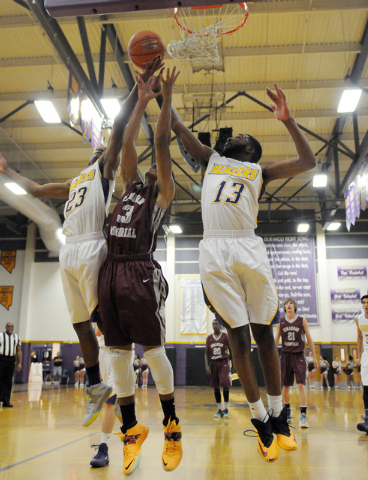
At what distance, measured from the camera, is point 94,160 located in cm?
424

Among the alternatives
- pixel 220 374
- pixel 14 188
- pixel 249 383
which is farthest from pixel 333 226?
pixel 249 383

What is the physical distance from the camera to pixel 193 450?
6.02 metres

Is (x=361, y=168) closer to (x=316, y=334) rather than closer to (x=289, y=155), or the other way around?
(x=289, y=155)

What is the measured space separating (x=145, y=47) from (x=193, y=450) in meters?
4.92

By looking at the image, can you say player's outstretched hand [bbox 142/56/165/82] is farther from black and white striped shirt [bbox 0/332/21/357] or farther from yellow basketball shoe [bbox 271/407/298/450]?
black and white striped shirt [bbox 0/332/21/357]

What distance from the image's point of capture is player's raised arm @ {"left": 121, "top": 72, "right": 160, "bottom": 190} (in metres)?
3.54

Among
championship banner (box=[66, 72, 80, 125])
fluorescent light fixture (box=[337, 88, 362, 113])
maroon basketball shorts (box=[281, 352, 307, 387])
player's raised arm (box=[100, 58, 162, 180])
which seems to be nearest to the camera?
player's raised arm (box=[100, 58, 162, 180])

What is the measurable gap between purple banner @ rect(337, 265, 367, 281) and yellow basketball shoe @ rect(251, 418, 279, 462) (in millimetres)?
17920

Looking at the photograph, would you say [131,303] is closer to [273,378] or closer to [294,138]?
[273,378]

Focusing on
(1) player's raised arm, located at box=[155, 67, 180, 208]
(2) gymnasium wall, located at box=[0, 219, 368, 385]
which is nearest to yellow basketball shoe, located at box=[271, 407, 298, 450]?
(1) player's raised arm, located at box=[155, 67, 180, 208]

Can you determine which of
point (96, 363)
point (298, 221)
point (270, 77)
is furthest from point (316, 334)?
point (96, 363)

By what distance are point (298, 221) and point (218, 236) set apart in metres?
17.7

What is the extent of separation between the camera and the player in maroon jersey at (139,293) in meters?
3.33

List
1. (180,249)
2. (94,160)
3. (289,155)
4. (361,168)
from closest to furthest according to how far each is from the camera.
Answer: (94,160), (361,168), (289,155), (180,249)
